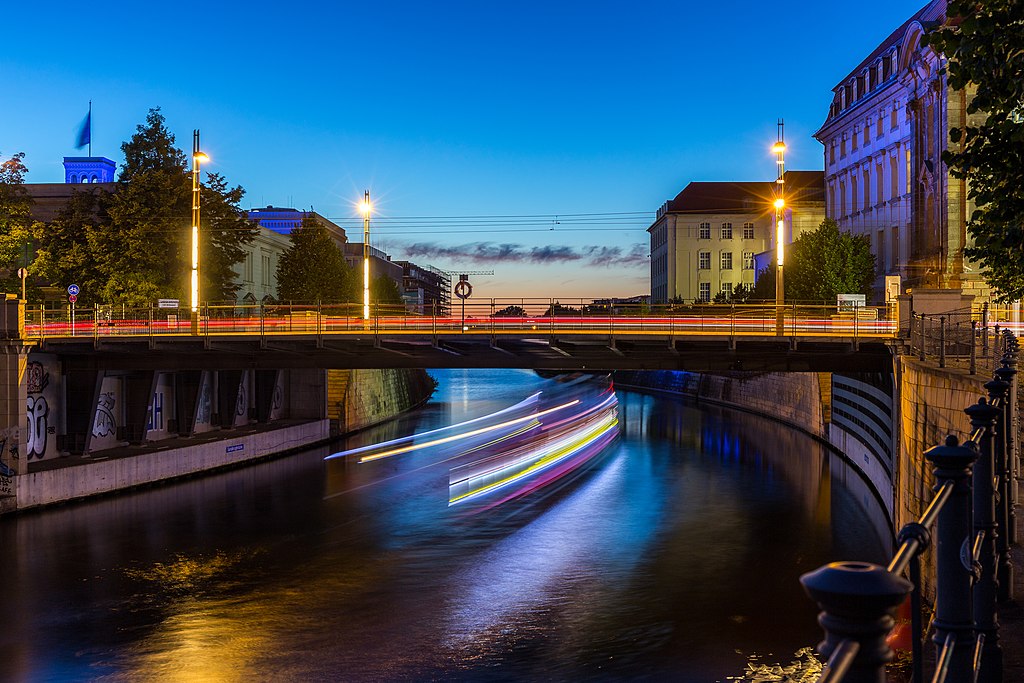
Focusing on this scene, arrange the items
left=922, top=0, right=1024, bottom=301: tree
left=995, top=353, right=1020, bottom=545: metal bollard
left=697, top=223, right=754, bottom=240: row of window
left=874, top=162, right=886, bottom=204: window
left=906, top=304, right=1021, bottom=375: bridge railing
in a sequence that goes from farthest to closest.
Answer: left=697, top=223, right=754, bottom=240: row of window
left=874, top=162, right=886, bottom=204: window
left=906, top=304, right=1021, bottom=375: bridge railing
left=922, top=0, right=1024, bottom=301: tree
left=995, top=353, right=1020, bottom=545: metal bollard

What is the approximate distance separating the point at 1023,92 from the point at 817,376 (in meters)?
49.9

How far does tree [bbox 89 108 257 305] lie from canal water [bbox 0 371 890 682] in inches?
534

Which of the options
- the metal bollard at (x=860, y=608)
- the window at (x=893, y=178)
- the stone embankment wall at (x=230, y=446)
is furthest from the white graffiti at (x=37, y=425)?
the window at (x=893, y=178)

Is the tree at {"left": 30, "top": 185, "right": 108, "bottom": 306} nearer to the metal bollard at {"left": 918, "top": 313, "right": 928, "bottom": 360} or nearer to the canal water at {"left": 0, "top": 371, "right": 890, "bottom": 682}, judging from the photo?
the canal water at {"left": 0, "top": 371, "right": 890, "bottom": 682}

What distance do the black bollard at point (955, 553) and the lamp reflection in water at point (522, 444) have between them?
37803 mm

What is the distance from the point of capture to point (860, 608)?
2.75 m

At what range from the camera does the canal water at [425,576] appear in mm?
23266

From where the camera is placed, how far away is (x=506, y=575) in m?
30.8

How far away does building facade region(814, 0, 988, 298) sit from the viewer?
58156mm

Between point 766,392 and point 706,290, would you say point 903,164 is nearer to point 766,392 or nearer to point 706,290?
point 766,392

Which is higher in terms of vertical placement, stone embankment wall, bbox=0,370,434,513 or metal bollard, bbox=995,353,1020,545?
metal bollard, bbox=995,353,1020,545

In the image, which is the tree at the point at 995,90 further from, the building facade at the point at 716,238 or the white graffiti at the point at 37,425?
the building facade at the point at 716,238

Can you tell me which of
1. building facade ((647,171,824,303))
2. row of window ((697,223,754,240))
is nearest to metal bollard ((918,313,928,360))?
building facade ((647,171,824,303))

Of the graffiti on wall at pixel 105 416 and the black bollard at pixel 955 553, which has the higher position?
the black bollard at pixel 955 553
